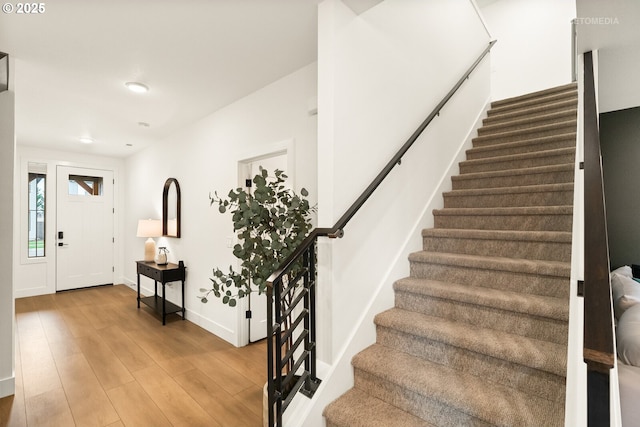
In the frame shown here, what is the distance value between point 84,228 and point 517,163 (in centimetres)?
724

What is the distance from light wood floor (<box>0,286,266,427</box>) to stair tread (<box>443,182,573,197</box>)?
7.81 ft

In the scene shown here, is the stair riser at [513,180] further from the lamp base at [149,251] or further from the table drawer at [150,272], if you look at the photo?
the lamp base at [149,251]

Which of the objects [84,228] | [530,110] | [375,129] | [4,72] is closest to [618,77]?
[530,110]

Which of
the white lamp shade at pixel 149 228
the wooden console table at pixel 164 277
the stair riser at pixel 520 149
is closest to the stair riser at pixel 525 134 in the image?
the stair riser at pixel 520 149

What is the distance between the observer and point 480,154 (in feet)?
10.5

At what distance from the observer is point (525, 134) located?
3074mm

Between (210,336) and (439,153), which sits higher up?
(439,153)

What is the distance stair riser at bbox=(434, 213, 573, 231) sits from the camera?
6.84 feet

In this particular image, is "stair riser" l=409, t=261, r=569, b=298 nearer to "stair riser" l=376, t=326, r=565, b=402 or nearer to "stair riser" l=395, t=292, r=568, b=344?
"stair riser" l=395, t=292, r=568, b=344

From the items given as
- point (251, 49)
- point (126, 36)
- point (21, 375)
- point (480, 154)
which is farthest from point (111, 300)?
point (480, 154)

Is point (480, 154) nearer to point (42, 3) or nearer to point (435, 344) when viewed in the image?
point (435, 344)

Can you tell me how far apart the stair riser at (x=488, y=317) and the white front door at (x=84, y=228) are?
6478 millimetres

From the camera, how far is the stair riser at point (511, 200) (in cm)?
226

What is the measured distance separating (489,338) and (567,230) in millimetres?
1054
